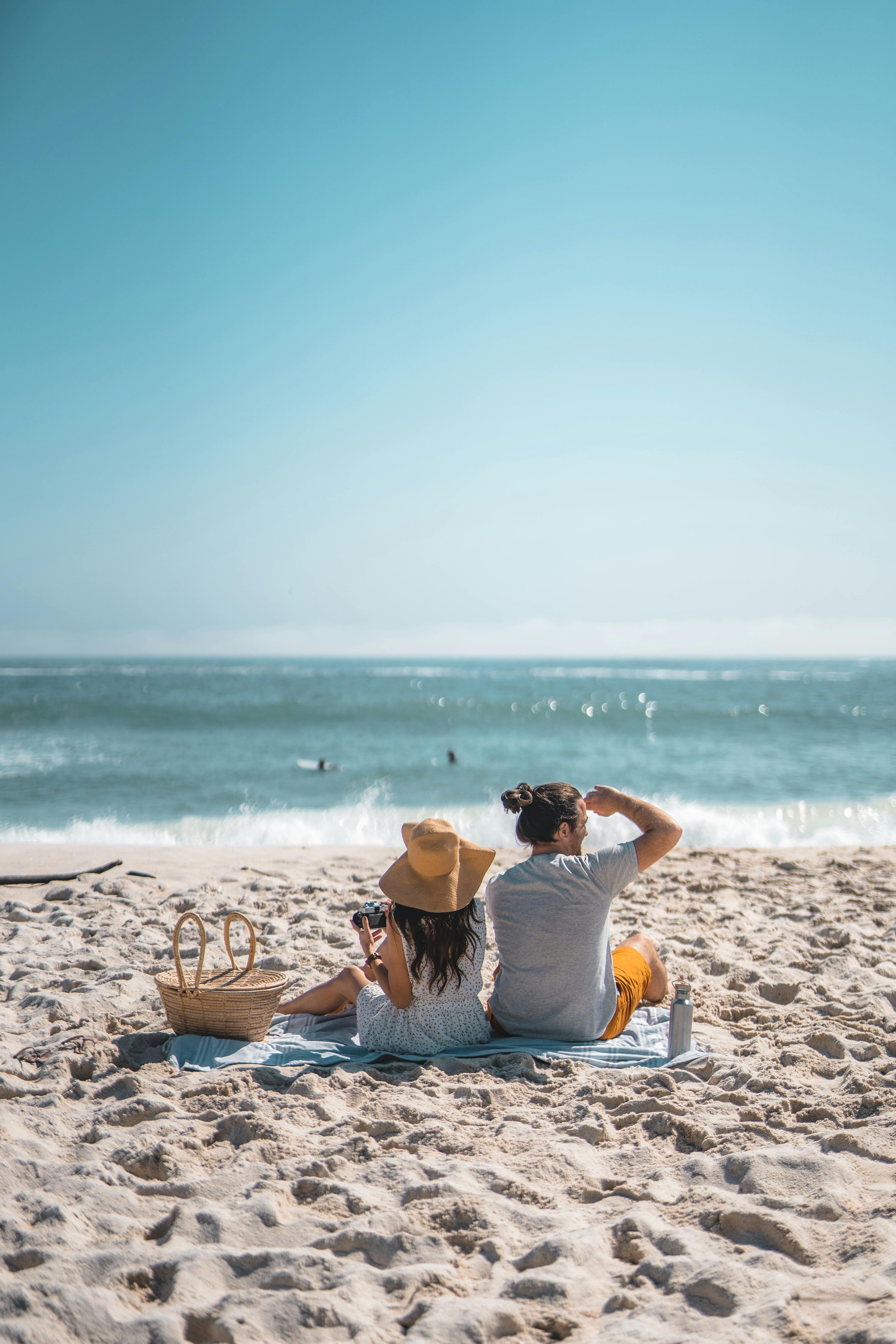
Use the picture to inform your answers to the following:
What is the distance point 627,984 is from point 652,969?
0.39 meters

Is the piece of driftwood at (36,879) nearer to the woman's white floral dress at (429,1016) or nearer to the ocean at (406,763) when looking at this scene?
the ocean at (406,763)

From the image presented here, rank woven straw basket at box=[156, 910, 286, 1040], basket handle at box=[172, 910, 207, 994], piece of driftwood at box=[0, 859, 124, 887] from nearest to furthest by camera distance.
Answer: basket handle at box=[172, 910, 207, 994] → woven straw basket at box=[156, 910, 286, 1040] → piece of driftwood at box=[0, 859, 124, 887]

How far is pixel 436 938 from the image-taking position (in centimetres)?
361

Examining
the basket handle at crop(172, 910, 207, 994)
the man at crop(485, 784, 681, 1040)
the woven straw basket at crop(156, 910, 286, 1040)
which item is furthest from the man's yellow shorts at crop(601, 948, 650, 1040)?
the basket handle at crop(172, 910, 207, 994)

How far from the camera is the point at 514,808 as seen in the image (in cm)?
356

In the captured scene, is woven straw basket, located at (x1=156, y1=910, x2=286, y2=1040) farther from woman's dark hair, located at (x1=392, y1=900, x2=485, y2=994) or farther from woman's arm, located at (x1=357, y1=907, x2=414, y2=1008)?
woman's dark hair, located at (x1=392, y1=900, x2=485, y2=994)

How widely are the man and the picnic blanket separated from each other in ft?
0.28

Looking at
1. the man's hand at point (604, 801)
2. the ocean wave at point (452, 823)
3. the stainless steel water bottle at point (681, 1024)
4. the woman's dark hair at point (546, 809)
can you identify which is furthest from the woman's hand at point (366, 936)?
the ocean wave at point (452, 823)

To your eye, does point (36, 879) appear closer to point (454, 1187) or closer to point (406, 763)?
point (454, 1187)

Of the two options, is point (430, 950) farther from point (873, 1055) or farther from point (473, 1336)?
point (873, 1055)

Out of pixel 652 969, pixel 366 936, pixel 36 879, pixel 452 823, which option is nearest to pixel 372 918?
pixel 366 936

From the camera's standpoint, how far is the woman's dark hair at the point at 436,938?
3.61 meters

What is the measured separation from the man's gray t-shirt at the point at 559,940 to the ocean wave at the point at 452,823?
5528mm

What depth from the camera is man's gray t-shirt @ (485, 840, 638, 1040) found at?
3.60m
